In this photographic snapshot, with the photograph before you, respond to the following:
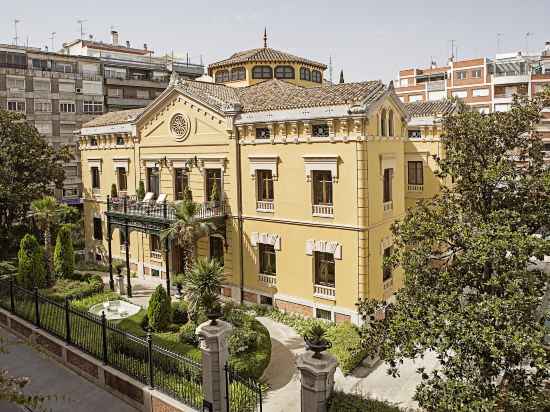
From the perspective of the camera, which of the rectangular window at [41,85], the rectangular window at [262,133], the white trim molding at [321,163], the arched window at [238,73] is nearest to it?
the white trim molding at [321,163]

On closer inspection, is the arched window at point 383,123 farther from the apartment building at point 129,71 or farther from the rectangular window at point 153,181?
the apartment building at point 129,71

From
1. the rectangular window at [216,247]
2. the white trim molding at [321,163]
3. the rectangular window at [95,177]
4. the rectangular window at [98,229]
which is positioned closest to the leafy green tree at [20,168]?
the rectangular window at [95,177]

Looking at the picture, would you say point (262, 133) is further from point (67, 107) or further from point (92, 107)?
point (92, 107)

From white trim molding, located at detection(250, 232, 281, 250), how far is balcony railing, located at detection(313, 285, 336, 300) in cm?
249

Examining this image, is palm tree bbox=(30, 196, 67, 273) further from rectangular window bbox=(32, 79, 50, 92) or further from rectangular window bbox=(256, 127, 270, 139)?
rectangular window bbox=(32, 79, 50, 92)

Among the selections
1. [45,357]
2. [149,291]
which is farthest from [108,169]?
[45,357]

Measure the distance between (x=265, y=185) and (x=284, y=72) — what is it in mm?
12091

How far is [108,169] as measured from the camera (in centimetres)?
2930

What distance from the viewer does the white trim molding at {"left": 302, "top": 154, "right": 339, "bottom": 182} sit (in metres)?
19.1

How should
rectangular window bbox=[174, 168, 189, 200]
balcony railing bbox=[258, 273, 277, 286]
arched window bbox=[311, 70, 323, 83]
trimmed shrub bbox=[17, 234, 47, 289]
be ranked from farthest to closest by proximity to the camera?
arched window bbox=[311, 70, 323, 83]
rectangular window bbox=[174, 168, 189, 200]
trimmed shrub bbox=[17, 234, 47, 289]
balcony railing bbox=[258, 273, 277, 286]

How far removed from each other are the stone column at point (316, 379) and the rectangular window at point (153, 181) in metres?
18.5

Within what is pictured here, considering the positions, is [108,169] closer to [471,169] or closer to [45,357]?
[45,357]

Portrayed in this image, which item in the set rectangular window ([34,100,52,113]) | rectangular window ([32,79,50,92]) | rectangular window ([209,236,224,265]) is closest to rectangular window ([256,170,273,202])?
rectangular window ([209,236,224,265])

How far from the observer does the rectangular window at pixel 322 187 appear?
19766 mm
